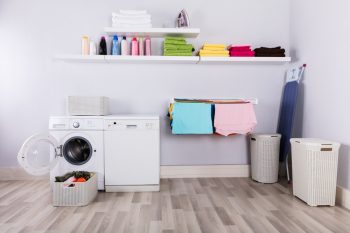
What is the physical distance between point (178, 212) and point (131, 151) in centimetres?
85

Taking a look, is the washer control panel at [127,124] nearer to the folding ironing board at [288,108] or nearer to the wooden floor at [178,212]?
the wooden floor at [178,212]

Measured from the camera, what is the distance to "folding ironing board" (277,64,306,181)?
3.32 m

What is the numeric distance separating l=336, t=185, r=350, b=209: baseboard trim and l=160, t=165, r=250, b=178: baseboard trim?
1148 millimetres

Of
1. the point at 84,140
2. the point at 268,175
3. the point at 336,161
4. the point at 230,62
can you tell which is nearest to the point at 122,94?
the point at 84,140

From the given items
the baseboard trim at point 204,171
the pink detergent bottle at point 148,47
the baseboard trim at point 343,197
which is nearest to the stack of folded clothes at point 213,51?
the pink detergent bottle at point 148,47

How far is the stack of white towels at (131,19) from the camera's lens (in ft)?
10.7

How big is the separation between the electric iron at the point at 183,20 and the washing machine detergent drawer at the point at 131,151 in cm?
120

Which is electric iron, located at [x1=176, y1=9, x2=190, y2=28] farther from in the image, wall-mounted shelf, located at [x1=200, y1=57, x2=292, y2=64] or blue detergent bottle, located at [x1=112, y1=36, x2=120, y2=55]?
blue detergent bottle, located at [x1=112, y1=36, x2=120, y2=55]

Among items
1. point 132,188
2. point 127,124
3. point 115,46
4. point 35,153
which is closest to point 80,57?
point 115,46

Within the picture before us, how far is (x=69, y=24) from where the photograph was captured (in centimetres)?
351

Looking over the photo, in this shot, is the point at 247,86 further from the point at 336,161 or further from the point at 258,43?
the point at 336,161

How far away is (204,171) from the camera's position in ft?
11.9

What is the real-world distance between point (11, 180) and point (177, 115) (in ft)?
7.09

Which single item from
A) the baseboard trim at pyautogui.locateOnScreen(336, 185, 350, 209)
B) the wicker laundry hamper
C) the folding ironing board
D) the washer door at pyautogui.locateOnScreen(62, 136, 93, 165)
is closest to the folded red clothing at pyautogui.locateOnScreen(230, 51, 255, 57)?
the folding ironing board
